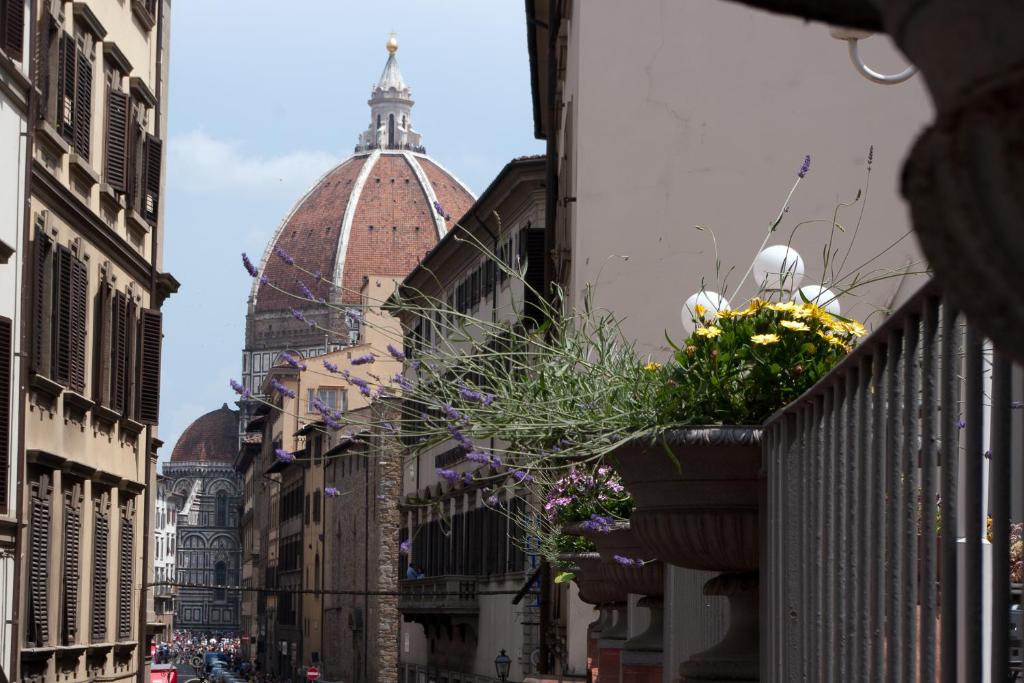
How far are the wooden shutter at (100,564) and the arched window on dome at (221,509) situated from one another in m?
176

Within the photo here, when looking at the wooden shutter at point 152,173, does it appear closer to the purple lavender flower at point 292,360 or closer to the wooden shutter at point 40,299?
the wooden shutter at point 40,299

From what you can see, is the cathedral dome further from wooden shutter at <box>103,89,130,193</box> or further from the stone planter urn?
the stone planter urn

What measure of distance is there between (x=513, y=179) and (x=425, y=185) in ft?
414

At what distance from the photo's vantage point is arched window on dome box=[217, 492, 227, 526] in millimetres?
195875

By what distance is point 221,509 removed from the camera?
197 m

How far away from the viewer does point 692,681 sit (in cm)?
506

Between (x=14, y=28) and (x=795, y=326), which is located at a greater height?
(x=14, y=28)

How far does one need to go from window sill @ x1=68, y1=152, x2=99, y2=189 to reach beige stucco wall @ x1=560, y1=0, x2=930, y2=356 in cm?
609

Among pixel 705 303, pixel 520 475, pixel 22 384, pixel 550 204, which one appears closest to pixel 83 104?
pixel 22 384

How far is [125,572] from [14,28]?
8.49 metres

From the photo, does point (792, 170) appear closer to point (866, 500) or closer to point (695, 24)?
point (695, 24)

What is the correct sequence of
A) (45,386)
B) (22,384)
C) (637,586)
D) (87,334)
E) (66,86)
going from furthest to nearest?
1. (87,334)
2. (66,86)
3. (45,386)
4. (22,384)
5. (637,586)

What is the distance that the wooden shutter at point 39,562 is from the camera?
59.1 feet

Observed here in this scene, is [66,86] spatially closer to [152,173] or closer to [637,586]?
[152,173]
